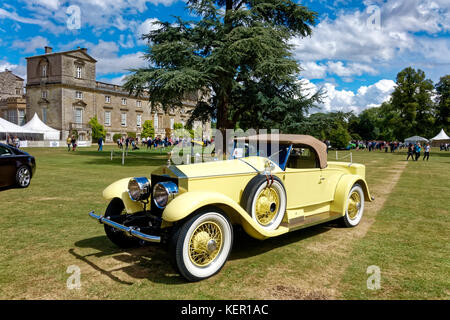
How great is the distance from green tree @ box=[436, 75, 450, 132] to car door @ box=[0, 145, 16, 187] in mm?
56433

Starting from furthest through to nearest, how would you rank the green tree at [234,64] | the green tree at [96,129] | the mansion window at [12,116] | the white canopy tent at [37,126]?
the mansion window at [12,116], the green tree at [96,129], the white canopy tent at [37,126], the green tree at [234,64]

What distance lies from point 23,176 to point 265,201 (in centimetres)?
900

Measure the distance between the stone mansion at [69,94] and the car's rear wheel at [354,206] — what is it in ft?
165

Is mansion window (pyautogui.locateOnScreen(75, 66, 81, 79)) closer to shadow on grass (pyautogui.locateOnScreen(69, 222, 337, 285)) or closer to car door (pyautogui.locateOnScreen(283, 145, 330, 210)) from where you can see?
shadow on grass (pyautogui.locateOnScreen(69, 222, 337, 285))

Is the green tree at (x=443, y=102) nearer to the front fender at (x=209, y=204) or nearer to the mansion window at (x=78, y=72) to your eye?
the front fender at (x=209, y=204)

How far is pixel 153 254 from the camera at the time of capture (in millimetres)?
4957

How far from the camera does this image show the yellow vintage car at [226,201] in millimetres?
3939

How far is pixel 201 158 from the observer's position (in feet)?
19.6

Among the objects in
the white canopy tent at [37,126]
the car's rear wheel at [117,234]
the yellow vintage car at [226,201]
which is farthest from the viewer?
the white canopy tent at [37,126]

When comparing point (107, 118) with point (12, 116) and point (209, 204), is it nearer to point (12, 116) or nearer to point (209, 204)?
point (12, 116)

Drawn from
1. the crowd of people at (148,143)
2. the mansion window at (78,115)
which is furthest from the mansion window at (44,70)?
the crowd of people at (148,143)

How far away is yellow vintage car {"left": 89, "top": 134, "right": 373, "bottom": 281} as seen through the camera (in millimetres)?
3939
